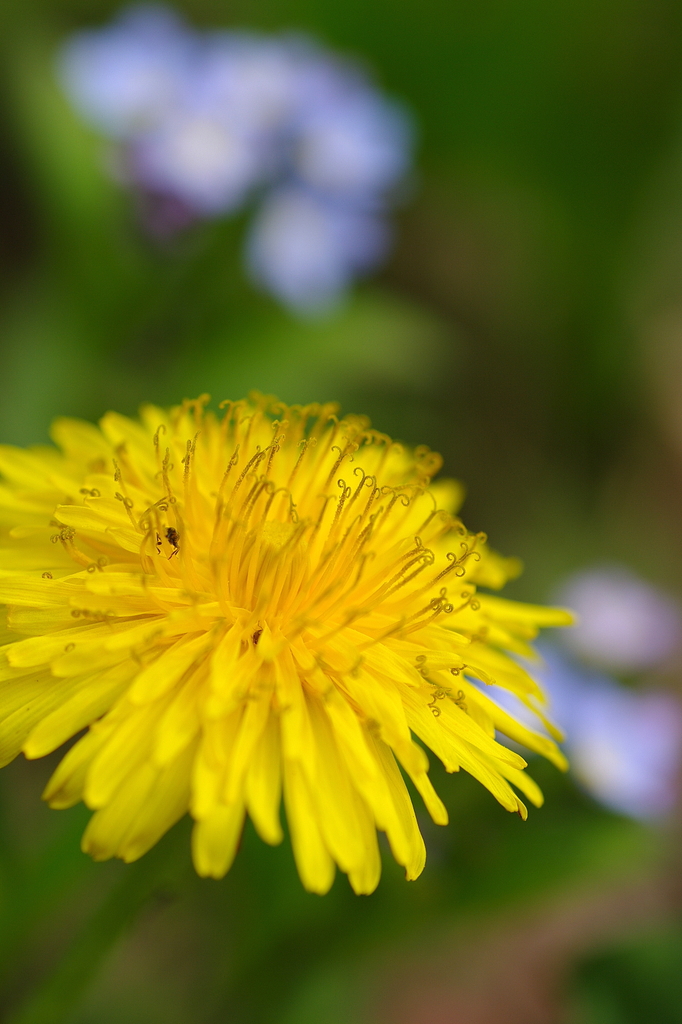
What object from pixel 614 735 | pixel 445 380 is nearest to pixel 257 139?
pixel 445 380

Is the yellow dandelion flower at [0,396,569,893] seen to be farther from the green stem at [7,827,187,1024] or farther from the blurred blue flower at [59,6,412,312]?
the blurred blue flower at [59,6,412,312]

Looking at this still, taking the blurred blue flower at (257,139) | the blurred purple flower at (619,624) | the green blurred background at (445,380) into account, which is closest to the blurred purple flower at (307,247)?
the blurred blue flower at (257,139)

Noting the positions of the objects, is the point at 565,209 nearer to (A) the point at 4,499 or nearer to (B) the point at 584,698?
(B) the point at 584,698

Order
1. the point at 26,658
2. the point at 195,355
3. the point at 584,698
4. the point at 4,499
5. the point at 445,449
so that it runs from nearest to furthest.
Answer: the point at 26,658 < the point at 4,499 < the point at 584,698 < the point at 195,355 < the point at 445,449

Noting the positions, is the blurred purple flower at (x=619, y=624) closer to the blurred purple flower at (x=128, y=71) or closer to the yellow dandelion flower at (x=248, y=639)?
the yellow dandelion flower at (x=248, y=639)

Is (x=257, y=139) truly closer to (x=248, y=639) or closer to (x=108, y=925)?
(x=248, y=639)

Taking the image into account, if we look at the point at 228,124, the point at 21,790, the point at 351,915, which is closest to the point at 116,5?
the point at 228,124
